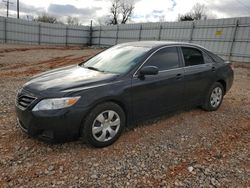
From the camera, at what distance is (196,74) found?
4.41 m

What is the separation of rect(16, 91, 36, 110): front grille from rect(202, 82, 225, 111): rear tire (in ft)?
11.7

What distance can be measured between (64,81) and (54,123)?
655 millimetres

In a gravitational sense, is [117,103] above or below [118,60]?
below

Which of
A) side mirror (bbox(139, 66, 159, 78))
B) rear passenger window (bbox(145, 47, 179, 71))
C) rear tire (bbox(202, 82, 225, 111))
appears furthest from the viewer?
rear tire (bbox(202, 82, 225, 111))

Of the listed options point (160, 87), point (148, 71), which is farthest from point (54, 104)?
point (160, 87)

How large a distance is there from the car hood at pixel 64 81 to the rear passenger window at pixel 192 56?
1.72 m

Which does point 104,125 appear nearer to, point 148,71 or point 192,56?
point 148,71

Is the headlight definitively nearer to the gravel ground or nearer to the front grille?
the front grille

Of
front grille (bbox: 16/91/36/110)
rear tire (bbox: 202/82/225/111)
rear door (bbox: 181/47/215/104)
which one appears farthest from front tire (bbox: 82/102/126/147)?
rear tire (bbox: 202/82/225/111)

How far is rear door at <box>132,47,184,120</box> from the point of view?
3.53 metres

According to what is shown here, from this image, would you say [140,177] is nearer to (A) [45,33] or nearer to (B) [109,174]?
(B) [109,174]

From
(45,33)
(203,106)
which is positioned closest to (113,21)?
(45,33)

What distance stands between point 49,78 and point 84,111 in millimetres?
896

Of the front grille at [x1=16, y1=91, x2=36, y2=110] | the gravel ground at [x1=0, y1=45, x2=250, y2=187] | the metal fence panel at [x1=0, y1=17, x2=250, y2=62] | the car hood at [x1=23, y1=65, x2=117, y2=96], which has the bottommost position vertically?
the gravel ground at [x1=0, y1=45, x2=250, y2=187]
